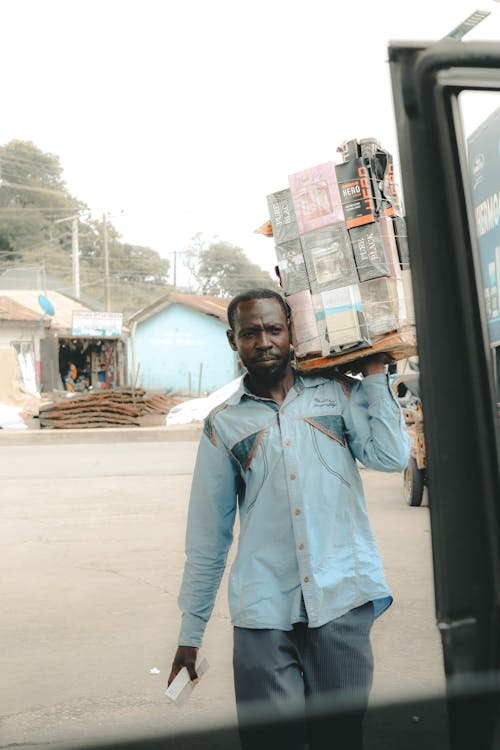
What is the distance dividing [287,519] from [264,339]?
0.50 metres

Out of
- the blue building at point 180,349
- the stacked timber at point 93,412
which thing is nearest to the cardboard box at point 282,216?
the stacked timber at point 93,412

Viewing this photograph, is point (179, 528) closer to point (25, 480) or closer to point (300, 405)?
point (25, 480)

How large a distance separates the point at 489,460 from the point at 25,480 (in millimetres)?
12165

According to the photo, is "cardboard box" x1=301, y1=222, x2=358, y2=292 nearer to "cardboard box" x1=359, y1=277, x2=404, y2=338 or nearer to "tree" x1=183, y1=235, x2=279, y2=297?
"cardboard box" x1=359, y1=277, x2=404, y2=338

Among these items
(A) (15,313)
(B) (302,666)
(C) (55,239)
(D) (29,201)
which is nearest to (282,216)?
(B) (302,666)

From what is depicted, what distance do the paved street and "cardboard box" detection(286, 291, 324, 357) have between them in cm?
109

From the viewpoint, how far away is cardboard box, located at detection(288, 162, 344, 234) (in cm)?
260

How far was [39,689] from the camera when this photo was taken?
4547 mm

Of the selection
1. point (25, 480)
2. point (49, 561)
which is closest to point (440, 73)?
point (49, 561)

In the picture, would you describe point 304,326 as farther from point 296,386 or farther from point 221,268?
point 221,268

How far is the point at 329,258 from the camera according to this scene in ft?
8.76

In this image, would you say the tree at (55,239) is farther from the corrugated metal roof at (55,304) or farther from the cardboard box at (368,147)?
the cardboard box at (368,147)

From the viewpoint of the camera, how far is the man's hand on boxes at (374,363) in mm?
2670

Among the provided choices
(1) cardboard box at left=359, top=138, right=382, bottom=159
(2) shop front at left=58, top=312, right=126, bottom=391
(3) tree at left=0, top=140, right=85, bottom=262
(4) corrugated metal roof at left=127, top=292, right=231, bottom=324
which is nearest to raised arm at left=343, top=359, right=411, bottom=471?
(1) cardboard box at left=359, top=138, right=382, bottom=159
